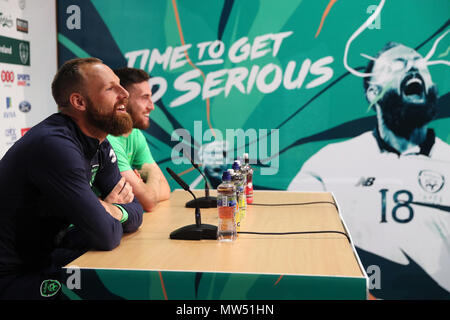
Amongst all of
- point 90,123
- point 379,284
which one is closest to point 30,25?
point 90,123

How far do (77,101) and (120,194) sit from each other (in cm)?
43

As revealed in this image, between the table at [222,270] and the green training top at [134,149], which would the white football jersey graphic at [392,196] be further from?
the table at [222,270]

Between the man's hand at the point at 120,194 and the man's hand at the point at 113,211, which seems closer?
the man's hand at the point at 113,211

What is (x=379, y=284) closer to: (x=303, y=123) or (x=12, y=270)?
(x=303, y=123)

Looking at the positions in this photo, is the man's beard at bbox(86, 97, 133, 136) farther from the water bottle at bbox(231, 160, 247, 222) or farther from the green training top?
the green training top

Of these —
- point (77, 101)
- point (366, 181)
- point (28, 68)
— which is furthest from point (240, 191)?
point (28, 68)

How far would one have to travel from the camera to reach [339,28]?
3.47 meters

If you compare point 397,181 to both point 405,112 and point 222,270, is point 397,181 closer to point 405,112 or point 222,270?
point 405,112

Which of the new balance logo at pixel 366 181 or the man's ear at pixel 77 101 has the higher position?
the man's ear at pixel 77 101

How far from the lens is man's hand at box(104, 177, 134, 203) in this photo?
200cm

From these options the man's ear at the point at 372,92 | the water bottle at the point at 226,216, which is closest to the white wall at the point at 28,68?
the water bottle at the point at 226,216

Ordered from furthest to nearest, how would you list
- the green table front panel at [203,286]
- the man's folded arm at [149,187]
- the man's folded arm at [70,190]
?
the man's folded arm at [149,187]
the man's folded arm at [70,190]
the green table front panel at [203,286]

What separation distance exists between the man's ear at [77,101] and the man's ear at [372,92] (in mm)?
2322

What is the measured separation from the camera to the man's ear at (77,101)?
1833 millimetres
